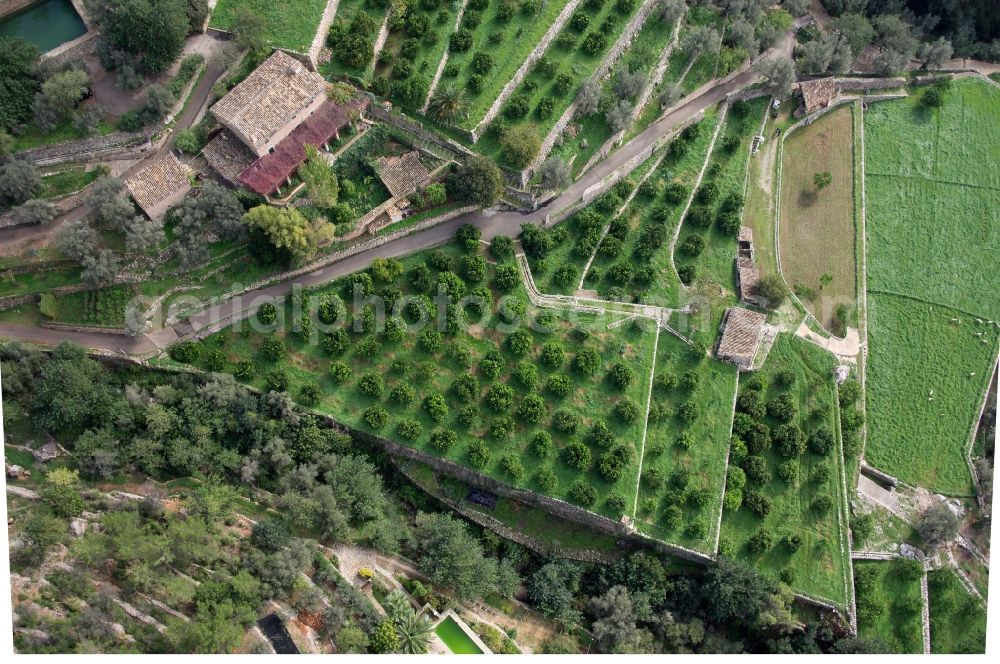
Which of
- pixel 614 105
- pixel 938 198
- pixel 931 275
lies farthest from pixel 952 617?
pixel 614 105

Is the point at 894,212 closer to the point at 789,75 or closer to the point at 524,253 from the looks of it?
the point at 789,75

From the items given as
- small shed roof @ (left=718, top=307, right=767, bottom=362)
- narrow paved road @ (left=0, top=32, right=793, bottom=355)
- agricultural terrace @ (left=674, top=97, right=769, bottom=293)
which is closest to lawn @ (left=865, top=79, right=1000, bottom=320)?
agricultural terrace @ (left=674, top=97, right=769, bottom=293)

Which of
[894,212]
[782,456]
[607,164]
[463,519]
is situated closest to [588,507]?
[463,519]

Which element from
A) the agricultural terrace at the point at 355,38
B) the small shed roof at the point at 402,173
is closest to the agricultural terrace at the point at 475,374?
the small shed roof at the point at 402,173

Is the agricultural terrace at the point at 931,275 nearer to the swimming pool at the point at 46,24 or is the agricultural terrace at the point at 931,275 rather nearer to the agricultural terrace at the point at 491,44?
the agricultural terrace at the point at 491,44

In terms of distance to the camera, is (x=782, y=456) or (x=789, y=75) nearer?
(x=782, y=456)

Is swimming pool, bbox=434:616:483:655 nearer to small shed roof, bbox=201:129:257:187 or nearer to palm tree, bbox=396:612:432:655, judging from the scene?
palm tree, bbox=396:612:432:655

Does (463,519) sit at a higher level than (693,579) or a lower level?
higher
